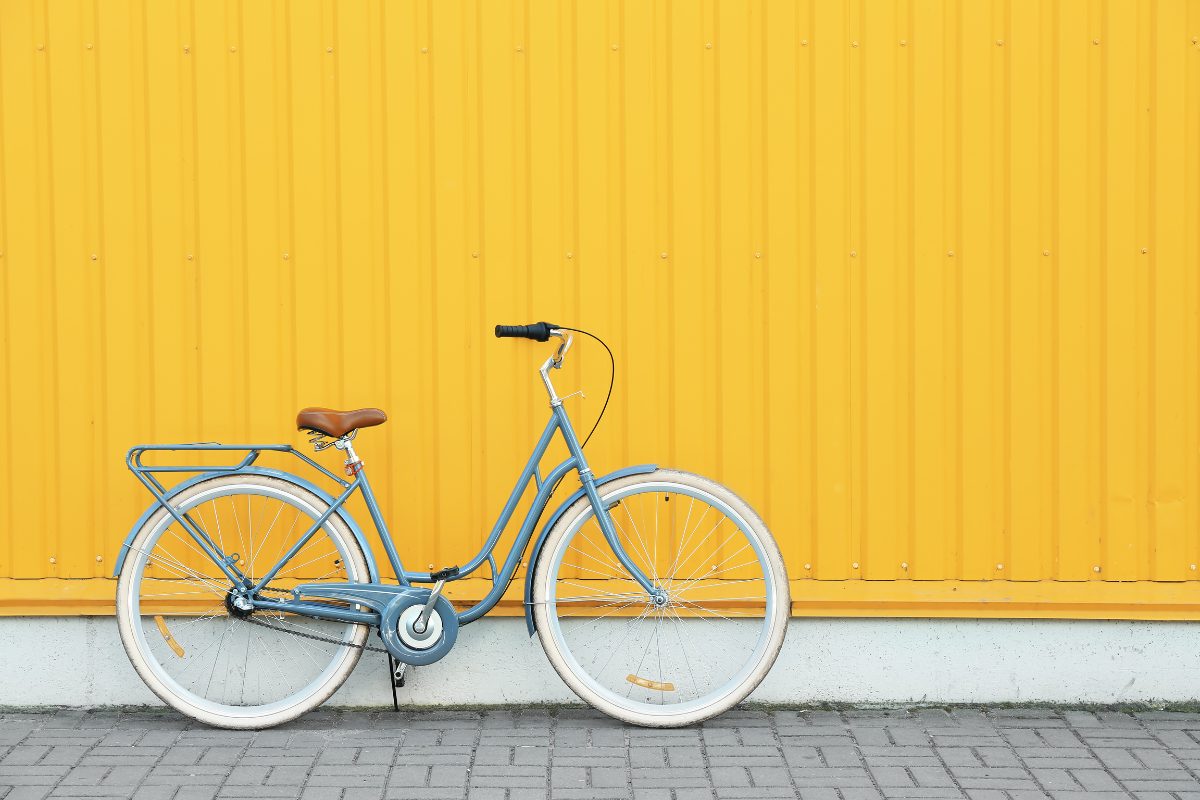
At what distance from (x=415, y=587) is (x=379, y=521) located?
266 millimetres

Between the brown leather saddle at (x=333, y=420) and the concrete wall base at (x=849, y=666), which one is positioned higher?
the brown leather saddle at (x=333, y=420)

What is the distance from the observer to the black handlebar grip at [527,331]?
190 inches

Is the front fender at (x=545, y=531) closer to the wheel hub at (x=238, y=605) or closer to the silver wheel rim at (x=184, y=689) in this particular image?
the silver wheel rim at (x=184, y=689)

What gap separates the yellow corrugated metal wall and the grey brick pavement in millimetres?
443

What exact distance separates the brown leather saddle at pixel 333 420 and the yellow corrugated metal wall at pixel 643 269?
0.32 meters

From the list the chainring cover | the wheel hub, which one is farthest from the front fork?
the wheel hub

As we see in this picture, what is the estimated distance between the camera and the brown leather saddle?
4.83m

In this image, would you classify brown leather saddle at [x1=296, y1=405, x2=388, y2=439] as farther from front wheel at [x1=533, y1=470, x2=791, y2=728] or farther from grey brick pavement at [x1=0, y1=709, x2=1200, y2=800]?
grey brick pavement at [x1=0, y1=709, x2=1200, y2=800]

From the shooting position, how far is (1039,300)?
16.9 feet

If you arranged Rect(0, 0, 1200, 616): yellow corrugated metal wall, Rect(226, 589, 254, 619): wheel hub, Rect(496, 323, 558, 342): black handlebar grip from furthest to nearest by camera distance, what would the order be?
Rect(0, 0, 1200, 616): yellow corrugated metal wall
Rect(226, 589, 254, 619): wheel hub
Rect(496, 323, 558, 342): black handlebar grip

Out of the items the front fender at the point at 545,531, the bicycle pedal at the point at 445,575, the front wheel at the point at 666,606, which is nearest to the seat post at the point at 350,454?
the bicycle pedal at the point at 445,575

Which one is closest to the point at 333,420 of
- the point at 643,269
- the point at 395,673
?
the point at 395,673

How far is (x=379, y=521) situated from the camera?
4996 mm

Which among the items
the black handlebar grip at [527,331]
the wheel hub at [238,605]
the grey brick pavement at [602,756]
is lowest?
the grey brick pavement at [602,756]
